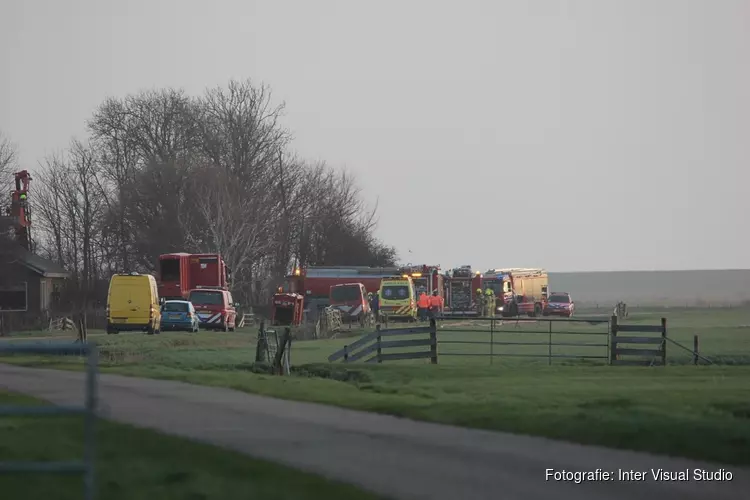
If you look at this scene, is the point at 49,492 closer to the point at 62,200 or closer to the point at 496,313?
the point at 496,313

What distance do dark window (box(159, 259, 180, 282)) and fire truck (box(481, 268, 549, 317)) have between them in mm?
23344

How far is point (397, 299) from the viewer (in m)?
69.6

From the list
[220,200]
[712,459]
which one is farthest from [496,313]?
[712,459]

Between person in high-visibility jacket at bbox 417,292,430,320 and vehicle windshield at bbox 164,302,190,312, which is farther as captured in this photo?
person in high-visibility jacket at bbox 417,292,430,320

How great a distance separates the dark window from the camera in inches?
2484

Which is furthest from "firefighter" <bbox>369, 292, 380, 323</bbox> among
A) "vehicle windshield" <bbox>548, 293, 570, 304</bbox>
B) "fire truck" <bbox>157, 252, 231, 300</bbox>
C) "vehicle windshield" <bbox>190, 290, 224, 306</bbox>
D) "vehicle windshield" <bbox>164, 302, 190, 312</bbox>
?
"vehicle windshield" <bbox>548, 293, 570, 304</bbox>

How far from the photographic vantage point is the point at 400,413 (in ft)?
64.6

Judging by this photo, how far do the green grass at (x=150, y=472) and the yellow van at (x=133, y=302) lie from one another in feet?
111

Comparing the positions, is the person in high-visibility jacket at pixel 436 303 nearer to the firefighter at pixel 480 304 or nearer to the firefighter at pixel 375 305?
the firefighter at pixel 480 304

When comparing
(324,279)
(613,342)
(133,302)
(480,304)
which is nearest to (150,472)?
(613,342)

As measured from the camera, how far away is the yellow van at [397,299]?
6925 centimetres

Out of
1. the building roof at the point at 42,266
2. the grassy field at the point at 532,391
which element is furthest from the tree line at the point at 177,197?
the grassy field at the point at 532,391

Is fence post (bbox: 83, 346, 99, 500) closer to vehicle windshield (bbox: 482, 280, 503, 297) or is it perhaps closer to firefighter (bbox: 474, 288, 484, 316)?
firefighter (bbox: 474, 288, 484, 316)

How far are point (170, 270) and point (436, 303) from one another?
702 inches
